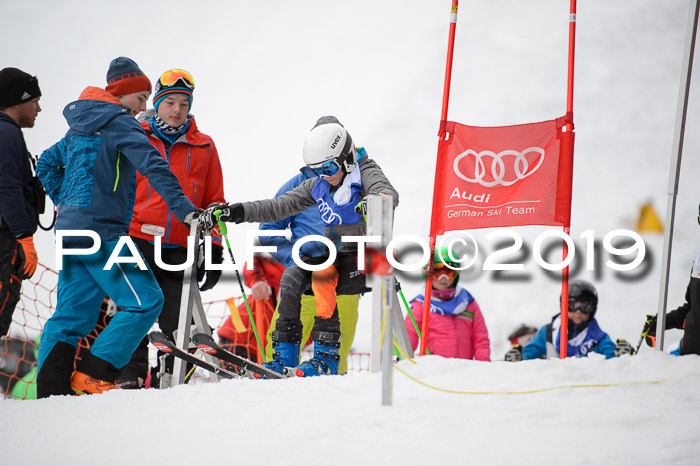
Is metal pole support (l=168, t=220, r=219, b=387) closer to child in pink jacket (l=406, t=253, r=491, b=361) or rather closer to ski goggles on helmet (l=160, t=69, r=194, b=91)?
ski goggles on helmet (l=160, t=69, r=194, b=91)

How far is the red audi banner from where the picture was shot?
4.97 m

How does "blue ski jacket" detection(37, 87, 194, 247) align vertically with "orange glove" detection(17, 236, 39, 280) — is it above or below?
above

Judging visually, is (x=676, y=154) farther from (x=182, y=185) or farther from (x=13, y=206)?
(x=13, y=206)

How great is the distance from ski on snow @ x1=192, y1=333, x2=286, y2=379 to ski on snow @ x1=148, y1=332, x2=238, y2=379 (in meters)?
0.08

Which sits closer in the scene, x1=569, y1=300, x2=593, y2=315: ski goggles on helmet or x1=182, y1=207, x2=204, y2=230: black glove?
x1=182, y1=207, x2=204, y2=230: black glove

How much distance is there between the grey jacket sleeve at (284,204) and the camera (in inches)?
179

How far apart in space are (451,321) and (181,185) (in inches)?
99.0

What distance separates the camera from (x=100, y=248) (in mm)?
3830

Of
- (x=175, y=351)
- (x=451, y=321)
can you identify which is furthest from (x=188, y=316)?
(x=451, y=321)

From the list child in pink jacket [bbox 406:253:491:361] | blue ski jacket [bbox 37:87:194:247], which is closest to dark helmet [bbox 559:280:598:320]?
child in pink jacket [bbox 406:253:491:361]

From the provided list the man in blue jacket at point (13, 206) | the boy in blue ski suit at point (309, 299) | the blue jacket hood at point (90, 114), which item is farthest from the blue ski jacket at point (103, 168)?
the boy in blue ski suit at point (309, 299)

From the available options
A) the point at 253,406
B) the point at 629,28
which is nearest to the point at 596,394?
the point at 253,406

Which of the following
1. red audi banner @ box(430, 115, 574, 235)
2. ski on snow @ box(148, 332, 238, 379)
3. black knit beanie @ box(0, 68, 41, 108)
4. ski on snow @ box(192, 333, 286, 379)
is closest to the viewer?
ski on snow @ box(148, 332, 238, 379)

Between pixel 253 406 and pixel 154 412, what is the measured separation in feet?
1.38
